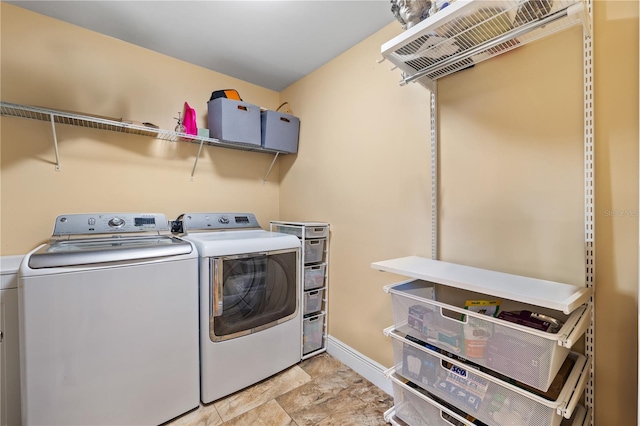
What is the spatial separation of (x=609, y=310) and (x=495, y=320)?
46 cm

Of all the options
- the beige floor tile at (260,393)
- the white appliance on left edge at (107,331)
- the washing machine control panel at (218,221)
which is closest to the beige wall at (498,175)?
the beige floor tile at (260,393)

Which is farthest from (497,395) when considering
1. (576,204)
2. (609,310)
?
(576,204)

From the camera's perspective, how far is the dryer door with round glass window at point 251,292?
1.66 m

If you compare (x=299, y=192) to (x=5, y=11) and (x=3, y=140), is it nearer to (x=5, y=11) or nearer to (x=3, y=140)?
(x=3, y=140)

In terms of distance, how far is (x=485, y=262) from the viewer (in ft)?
4.47

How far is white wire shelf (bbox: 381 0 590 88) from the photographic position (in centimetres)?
94

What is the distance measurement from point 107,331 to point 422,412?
1.57 m

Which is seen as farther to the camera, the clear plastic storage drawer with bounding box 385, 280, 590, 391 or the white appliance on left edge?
the white appliance on left edge

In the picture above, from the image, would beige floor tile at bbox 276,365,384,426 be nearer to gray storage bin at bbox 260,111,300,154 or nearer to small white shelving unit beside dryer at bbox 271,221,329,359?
small white shelving unit beside dryer at bbox 271,221,329,359

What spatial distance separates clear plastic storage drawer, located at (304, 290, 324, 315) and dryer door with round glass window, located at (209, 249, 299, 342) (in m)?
0.14

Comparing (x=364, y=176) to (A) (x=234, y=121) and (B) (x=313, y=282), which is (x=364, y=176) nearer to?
(B) (x=313, y=282)

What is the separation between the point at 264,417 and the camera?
1559 millimetres

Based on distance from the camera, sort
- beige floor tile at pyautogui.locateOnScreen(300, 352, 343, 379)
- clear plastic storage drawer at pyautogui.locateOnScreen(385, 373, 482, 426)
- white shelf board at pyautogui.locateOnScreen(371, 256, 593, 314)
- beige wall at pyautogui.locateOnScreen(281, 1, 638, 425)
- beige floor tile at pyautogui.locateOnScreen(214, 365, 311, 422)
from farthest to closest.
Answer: beige floor tile at pyautogui.locateOnScreen(300, 352, 343, 379), beige floor tile at pyautogui.locateOnScreen(214, 365, 311, 422), clear plastic storage drawer at pyautogui.locateOnScreen(385, 373, 482, 426), beige wall at pyautogui.locateOnScreen(281, 1, 638, 425), white shelf board at pyautogui.locateOnScreen(371, 256, 593, 314)

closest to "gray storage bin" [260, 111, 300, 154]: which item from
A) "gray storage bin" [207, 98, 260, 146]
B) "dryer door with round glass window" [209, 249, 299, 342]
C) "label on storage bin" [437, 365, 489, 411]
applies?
"gray storage bin" [207, 98, 260, 146]
